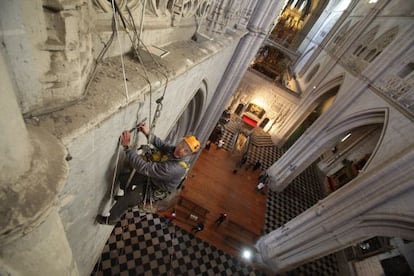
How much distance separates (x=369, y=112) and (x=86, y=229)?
7.69m

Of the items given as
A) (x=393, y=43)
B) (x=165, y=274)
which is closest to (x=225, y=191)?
(x=165, y=274)

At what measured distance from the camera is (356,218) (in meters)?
5.00

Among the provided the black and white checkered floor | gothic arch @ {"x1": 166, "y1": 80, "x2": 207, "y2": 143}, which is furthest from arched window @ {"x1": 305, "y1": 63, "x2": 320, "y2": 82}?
gothic arch @ {"x1": 166, "y1": 80, "x2": 207, "y2": 143}

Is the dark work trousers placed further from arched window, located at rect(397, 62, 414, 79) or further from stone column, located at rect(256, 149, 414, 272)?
arched window, located at rect(397, 62, 414, 79)

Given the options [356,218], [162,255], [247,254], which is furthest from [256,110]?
[162,255]

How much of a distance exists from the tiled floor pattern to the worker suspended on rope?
12.3 feet

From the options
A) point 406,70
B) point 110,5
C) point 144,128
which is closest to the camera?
point 110,5

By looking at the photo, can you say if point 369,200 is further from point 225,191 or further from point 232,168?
point 232,168

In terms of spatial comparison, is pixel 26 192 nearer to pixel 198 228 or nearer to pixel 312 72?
pixel 198 228

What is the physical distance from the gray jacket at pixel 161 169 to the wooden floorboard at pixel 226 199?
5325 millimetres

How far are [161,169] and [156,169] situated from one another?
5 centimetres

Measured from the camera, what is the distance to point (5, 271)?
2.25ft

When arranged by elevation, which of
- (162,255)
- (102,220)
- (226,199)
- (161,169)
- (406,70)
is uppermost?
(406,70)

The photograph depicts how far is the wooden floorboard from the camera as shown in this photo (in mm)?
7352
